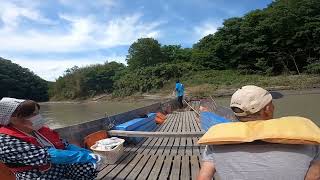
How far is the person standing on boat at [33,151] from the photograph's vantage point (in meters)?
2.24

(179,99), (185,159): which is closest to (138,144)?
(185,159)

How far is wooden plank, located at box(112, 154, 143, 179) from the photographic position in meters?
4.57

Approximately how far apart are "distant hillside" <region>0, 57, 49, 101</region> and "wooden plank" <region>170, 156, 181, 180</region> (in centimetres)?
5480

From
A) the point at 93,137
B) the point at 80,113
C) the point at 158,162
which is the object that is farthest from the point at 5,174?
the point at 80,113

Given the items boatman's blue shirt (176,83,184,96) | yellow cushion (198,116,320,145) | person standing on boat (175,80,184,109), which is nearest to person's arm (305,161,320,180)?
yellow cushion (198,116,320,145)

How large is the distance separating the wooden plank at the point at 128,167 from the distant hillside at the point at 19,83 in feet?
178

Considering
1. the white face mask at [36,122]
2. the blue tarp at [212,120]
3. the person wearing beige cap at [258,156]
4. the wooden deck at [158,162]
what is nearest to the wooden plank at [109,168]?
the wooden deck at [158,162]

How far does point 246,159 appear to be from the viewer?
1.59 m

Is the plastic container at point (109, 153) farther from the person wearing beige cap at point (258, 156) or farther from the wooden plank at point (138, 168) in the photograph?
the person wearing beige cap at point (258, 156)

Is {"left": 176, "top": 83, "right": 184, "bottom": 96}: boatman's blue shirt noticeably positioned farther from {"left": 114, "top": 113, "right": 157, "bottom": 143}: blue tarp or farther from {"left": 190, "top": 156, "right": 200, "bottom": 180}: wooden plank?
{"left": 190, "top": 156, "right": 200, "bottom": 180}: wooden plank

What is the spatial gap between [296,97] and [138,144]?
61.3ft

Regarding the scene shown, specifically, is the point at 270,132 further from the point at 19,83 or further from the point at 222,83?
the point at 19,83

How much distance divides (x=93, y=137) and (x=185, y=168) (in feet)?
5.53

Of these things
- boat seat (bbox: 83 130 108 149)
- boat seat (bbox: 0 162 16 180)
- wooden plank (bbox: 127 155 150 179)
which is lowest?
wooden plank (bbox: 127 155 150 179)
